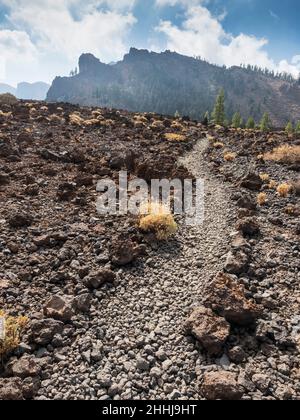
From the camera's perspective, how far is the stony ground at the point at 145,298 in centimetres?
620

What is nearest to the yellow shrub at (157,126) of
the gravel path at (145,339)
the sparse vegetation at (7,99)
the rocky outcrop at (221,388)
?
the sparse vegetation at (7,99)

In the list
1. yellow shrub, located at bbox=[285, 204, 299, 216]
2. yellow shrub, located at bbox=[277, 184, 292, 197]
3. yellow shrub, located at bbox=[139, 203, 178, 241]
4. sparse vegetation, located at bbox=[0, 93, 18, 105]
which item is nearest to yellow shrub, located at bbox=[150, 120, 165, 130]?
sparse vegetation, located at bbox=[0, 93, 18, 105]

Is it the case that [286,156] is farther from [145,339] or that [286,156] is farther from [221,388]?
[221,388]

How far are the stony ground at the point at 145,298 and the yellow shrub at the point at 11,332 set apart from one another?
0.54 ft

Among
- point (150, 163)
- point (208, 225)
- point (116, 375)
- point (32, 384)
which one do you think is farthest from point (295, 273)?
point (150, 163)

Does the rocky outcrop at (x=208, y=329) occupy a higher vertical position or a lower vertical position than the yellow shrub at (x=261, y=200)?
lower

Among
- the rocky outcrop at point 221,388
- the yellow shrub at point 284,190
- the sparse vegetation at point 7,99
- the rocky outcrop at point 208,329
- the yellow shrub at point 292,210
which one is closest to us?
the rocky outcrop at point 221,388

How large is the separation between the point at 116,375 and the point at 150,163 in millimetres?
14601

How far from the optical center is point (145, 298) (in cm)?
865

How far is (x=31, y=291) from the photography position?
28.0 feet

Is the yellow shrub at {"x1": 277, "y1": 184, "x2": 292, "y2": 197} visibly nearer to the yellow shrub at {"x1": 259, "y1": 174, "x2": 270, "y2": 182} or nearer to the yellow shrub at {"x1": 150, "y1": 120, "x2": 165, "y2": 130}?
the yellow shrub at {"x1": 259, "y1": 174, "x2": 270, "y2": 182}

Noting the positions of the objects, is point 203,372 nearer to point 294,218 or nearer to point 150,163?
point 294,218

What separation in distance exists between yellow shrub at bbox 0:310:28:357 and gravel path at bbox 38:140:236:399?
1108mm

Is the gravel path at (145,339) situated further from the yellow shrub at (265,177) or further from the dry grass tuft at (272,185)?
the yellow shrub at (265,177)
